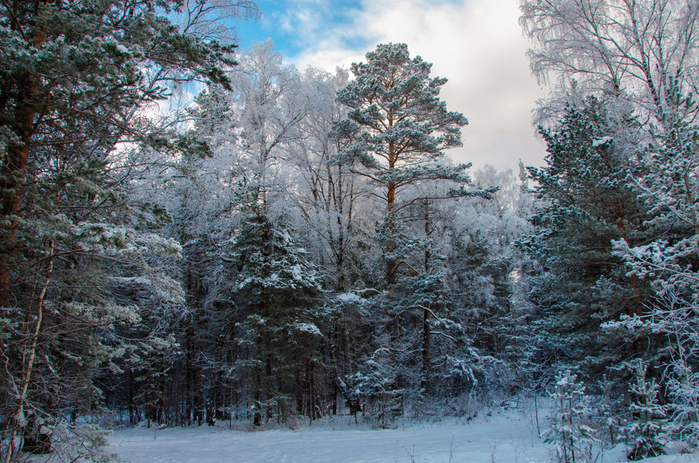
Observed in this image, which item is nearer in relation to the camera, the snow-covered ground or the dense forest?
the dense forest

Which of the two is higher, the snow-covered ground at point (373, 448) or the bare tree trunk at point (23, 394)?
the bare tree trunk at point (23, 394)

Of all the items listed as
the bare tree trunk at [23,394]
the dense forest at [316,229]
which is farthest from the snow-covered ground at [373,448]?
the bare tree trunk at [23,394]

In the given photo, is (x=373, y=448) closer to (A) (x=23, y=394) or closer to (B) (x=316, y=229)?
(A) (x=23, y=394)

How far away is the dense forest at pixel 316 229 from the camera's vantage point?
4.73 meters

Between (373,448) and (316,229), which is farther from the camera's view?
(316,229)

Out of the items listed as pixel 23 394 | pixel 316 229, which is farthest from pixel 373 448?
pixel 316 229

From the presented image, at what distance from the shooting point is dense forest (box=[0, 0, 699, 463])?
473cm

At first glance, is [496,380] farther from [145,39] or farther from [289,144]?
[145,39]

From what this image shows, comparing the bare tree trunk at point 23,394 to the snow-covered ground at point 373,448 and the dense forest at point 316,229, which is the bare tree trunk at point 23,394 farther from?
the snow-covered ground at point 373,448

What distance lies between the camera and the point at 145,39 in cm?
512

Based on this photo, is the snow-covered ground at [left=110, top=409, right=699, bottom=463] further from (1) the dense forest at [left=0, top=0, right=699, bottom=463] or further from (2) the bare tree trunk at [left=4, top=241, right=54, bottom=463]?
(2) the bare tree trunk at [left=4, top=241, right=54, bottom=463]

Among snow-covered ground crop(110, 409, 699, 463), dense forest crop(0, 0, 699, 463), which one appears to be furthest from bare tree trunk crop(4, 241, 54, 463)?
snow-covered ground crop(110, 409, 699, 463)

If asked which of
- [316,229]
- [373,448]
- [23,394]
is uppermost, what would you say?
[316,229]

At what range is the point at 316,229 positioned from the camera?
16.0 meters
